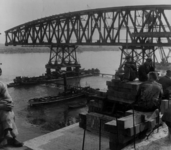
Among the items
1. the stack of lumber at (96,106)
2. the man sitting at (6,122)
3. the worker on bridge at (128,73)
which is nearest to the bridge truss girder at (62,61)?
the stack of lumber at (96,106)

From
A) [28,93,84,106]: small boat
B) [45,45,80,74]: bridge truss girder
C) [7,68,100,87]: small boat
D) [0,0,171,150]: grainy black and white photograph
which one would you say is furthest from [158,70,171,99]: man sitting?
[45,45,80,74]: bridge truss girder

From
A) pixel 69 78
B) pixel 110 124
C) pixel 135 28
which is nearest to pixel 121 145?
pixel 110 124

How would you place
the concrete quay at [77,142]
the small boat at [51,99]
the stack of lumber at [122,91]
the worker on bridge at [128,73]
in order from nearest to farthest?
the concrete quay at [77,142]
the stack of lumber at [122,91]
the worker on bridge at [128,73]
the small boat at [51,99]

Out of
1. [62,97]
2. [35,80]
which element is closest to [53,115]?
[62,97]

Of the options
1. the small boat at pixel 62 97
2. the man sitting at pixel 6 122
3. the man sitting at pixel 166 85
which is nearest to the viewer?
the man sitting at pixel 6 122

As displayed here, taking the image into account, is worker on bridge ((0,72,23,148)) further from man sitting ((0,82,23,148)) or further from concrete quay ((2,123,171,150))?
concrete quay ((2,123,171,150))

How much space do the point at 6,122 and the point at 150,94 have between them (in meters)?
4.82

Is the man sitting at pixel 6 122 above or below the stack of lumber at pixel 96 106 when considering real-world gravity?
above

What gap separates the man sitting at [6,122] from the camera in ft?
19.0

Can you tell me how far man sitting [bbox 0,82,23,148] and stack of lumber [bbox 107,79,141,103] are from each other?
17.7 ft

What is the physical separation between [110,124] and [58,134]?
305cm

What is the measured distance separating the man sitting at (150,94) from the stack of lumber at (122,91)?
1.38 meters

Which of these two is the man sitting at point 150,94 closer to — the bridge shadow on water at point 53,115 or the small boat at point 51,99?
the bridge shadow on water at point 53,115

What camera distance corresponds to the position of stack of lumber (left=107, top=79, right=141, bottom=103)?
9.89 m
